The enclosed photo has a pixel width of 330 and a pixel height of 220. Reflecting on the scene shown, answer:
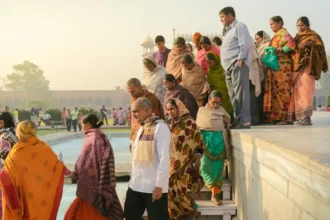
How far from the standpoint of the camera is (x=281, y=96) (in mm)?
5848

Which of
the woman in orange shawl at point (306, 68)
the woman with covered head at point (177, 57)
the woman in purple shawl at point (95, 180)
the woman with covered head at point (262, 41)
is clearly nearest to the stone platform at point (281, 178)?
the woman in purple shawl at point (95, 180)

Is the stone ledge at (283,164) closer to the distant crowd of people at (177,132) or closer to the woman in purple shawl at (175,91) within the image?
the distant crowd of people at (177,132)

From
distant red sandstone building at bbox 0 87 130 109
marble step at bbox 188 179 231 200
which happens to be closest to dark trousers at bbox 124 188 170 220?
marble step at bbox 188 179 231 200

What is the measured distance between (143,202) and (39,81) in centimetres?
8760

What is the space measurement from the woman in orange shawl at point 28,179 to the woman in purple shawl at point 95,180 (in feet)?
0.89

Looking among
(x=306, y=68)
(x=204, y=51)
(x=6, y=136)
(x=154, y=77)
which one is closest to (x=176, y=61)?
(x=204, y=51)

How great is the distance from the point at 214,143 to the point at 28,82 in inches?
3378

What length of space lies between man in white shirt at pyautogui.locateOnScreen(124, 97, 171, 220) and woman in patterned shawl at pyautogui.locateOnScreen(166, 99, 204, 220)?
82 cm

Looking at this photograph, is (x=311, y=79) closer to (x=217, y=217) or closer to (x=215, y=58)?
(x=215, y=58)

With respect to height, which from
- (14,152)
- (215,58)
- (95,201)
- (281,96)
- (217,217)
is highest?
(215,58)

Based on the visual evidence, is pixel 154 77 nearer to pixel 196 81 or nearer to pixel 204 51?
pixel 196 81

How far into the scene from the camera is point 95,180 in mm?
3893

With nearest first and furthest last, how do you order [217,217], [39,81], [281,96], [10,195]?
[10,195]
[217,217]
[281,96]
[39,81]

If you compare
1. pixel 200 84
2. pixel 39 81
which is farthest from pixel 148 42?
pixel 39 81
